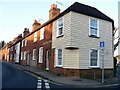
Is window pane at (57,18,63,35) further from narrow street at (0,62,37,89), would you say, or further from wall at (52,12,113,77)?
narrow street at (0,62,37,89)

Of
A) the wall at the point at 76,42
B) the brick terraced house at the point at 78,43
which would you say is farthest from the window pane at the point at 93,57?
the wall at the point at 76,42

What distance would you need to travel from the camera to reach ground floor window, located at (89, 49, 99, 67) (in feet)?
58.2

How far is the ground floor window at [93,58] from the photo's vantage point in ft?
58.2

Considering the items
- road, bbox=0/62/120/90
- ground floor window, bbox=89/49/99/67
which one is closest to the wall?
ground floor window, bbox=89/49/99/67

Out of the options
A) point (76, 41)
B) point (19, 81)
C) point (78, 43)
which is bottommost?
point (19, 81)

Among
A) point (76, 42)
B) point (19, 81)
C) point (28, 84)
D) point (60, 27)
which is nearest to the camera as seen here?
point (28, 84)

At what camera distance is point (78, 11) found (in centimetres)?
1716

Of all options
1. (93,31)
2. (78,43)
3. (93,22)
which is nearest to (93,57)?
(78,43)

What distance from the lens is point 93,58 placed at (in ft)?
59.1

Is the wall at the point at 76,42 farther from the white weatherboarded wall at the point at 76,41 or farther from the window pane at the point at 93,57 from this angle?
the window pane at the point at 93,57

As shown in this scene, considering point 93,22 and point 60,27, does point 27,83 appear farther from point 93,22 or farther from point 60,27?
point 93,22

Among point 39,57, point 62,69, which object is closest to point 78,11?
point 62,69

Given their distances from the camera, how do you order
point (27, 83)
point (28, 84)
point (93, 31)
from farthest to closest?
point (93, 31) → point (27, 83) → point (28, 84)

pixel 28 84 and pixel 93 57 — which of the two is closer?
pixel 28 84
